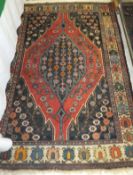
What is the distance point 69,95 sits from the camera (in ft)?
6.89

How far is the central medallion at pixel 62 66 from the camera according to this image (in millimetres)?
2172

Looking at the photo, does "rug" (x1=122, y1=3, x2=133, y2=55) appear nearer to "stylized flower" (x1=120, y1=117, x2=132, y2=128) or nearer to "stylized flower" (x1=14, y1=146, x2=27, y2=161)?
"stylized flower" (x1=120, y1=117, x2=132, y2=128)

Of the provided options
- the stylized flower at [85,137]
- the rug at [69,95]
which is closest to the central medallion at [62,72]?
the rug at [69,95]

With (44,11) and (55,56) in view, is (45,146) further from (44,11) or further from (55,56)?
(44,11)

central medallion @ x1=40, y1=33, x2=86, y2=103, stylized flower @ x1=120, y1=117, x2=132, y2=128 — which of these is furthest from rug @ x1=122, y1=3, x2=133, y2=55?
stylized flower @ x1=120, y1=117, x2=132, y2=128

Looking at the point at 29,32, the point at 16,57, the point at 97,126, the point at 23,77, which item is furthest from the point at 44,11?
the point at 97,126

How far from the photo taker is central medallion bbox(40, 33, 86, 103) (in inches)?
85.5

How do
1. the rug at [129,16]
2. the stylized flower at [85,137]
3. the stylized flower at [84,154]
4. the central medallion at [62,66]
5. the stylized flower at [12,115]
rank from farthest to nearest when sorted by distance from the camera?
the rug at [129,16] → the central medallion at [62,66] → the stylized flower at [12,115] → the stylized flower at [85,137] → the stylized flower at [84,154]

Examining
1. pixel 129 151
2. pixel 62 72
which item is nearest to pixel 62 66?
pixel 62 72

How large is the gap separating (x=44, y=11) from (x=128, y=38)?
1.04m

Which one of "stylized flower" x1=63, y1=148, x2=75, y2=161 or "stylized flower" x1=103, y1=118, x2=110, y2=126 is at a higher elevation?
"stylized flower" x1=103, y1=118, x2=110, y2=126

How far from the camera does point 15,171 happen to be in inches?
65.9

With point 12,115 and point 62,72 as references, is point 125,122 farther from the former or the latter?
point 12,115

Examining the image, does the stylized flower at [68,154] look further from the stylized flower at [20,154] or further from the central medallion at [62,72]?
the stylized flower at [20,154]
